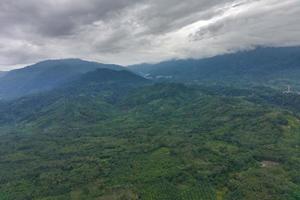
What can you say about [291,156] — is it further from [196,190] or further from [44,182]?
[44,182]

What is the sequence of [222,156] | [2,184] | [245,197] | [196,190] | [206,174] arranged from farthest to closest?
[222,156] → [2,184] → [206,174] → [196,190] → [245,197]

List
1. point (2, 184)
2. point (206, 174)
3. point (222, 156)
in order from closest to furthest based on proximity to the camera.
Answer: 1. point (206, 174)
2. point (2, 184)
3. point (222, 156)

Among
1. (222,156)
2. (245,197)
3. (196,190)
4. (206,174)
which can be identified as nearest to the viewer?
(245,197)

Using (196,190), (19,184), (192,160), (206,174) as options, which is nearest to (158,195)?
(196,190)

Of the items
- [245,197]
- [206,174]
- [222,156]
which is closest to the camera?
[245,197]

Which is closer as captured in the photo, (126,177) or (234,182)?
(234,182)

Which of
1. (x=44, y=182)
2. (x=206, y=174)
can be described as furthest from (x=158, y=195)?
(x=44, y=182)

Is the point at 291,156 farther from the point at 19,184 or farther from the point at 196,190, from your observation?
the point at 19,184

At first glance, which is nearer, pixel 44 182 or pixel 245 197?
pixel 245 197
